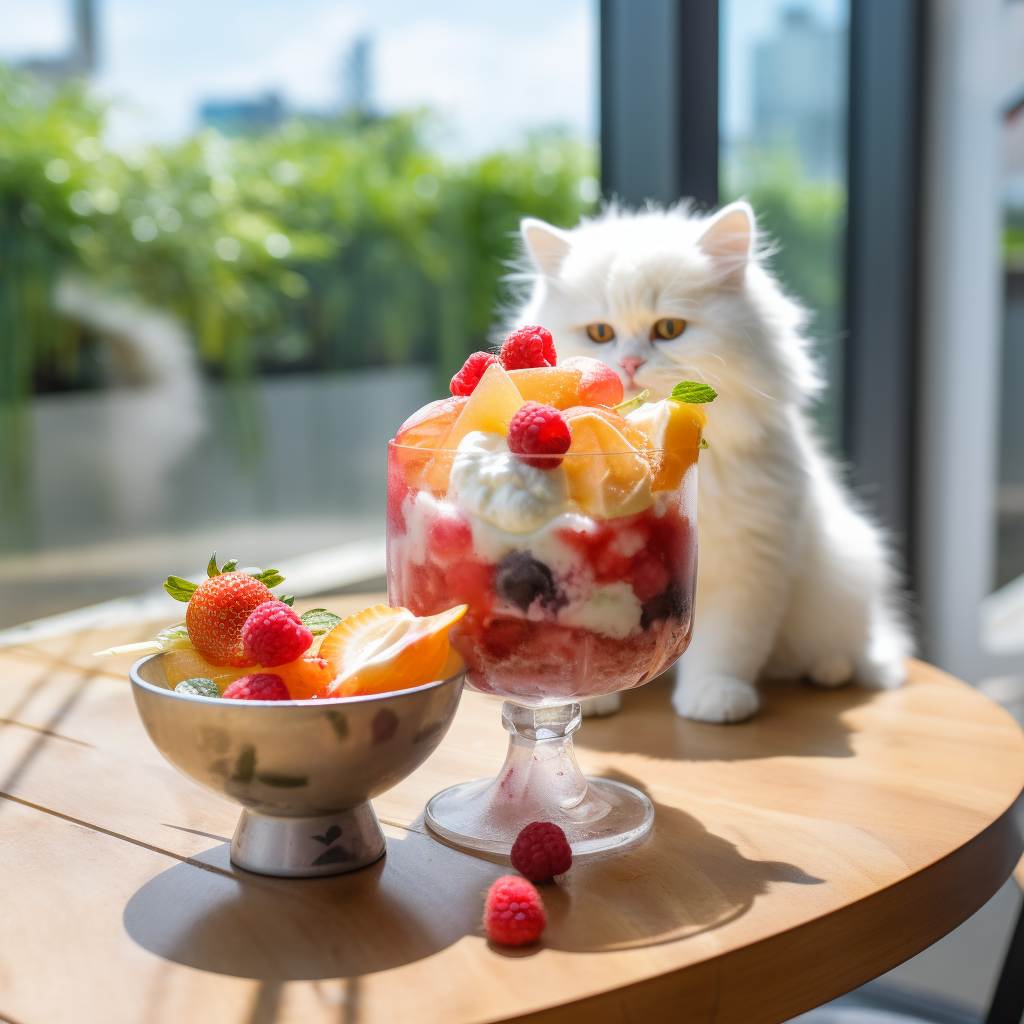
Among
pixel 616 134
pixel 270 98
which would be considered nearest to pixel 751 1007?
pixel 616 134

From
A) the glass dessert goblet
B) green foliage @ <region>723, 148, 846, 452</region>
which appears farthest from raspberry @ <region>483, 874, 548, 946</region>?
green foliage @ <region>723, 148, 846, 452</region>

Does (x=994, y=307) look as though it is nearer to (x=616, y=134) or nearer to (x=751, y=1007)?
(x=616, y=134)

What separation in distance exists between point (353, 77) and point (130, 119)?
1.73ft

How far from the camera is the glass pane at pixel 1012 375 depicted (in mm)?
2713

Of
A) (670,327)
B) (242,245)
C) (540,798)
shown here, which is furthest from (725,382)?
(242,245)

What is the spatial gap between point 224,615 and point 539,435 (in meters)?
0.25

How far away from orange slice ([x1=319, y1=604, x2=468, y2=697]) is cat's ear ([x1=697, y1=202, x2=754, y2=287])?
571 mm

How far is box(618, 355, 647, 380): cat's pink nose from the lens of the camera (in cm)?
103

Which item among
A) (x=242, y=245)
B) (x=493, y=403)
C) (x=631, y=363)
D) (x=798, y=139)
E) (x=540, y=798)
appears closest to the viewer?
(x=493, y=403)

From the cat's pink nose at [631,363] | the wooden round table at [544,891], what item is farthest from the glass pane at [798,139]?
the wooden round table at [544,891]

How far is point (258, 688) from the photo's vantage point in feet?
2.14

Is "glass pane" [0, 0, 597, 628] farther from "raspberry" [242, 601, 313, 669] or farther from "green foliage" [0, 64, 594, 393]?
"raspberry" [242, 601, 313, 669]

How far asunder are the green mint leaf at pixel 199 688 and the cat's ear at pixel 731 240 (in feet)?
2.27

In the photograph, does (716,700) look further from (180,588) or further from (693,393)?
(180,588)
